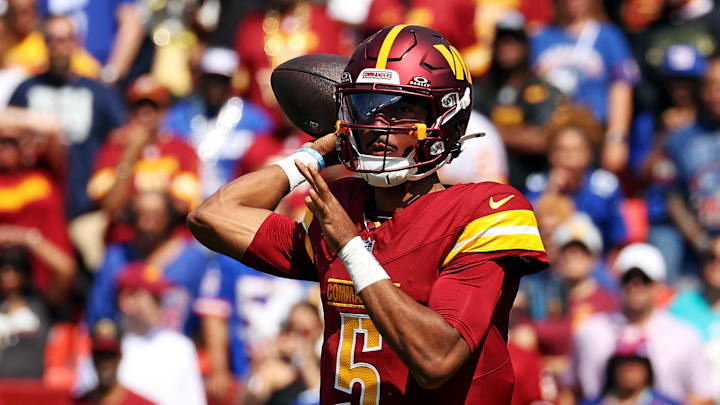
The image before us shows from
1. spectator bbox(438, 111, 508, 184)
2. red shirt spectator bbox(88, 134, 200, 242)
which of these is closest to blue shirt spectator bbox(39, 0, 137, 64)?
red shirt spectator bbox(88, 134, 200, 242)

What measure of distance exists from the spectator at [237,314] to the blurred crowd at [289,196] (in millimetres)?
14

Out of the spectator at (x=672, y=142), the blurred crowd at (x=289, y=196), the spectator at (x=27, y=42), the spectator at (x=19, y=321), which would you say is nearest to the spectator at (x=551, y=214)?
the blurred crowd at (x=289, y=196)

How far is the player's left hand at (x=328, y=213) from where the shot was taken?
126 inches

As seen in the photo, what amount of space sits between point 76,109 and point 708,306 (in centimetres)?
474

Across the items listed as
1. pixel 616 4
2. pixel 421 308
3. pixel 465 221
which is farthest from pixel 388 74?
pixel 616 4

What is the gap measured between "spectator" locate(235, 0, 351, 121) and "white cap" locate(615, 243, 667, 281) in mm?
3281

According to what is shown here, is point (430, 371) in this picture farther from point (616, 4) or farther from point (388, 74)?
point (616, 4)

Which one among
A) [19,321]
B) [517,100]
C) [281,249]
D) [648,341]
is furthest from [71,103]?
[281,249]

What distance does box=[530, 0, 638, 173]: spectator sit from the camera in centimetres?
870

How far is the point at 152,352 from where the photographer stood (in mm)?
7477

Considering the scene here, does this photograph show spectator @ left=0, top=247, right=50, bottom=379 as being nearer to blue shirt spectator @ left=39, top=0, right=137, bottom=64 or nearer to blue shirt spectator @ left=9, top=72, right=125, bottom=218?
blue shirt spectator @ left=9, top=72, right=125, bottom=218

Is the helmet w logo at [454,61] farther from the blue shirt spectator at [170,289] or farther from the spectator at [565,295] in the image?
the blue shirt spectator at [170,289]

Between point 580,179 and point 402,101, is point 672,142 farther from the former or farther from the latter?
point 402,101

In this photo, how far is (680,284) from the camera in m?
8.01
